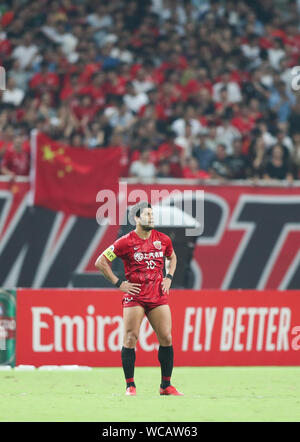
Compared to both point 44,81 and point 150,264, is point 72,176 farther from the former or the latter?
point 150,264

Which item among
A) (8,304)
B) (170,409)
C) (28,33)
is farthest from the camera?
(28,33)

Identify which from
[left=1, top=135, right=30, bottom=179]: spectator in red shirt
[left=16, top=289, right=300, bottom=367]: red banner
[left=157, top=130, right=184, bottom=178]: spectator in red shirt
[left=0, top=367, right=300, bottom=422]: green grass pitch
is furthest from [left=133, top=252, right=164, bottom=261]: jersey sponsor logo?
[left=157, top=130, right=184, bottom=178]: spectator in red shirt

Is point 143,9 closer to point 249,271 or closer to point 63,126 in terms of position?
point 63,126

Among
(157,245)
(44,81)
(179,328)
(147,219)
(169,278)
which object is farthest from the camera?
(44,81)

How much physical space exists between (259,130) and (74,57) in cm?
449

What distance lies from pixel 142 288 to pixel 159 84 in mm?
11236

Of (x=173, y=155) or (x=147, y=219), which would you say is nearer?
(x=147, y=219)

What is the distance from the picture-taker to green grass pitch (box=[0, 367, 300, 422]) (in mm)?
8508

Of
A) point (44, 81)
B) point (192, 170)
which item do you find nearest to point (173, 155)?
point (192, 170)

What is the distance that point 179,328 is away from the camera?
14820 mm

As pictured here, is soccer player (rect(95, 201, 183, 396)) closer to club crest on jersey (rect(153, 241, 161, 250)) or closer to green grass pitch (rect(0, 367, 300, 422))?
club crest on jersey (rect(153, 241, 161, 250))

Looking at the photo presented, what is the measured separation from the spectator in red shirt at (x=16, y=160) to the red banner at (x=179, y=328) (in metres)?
3.48

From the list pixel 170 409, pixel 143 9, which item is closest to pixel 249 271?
pixel 143 9

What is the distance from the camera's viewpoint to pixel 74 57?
67.9 feet
